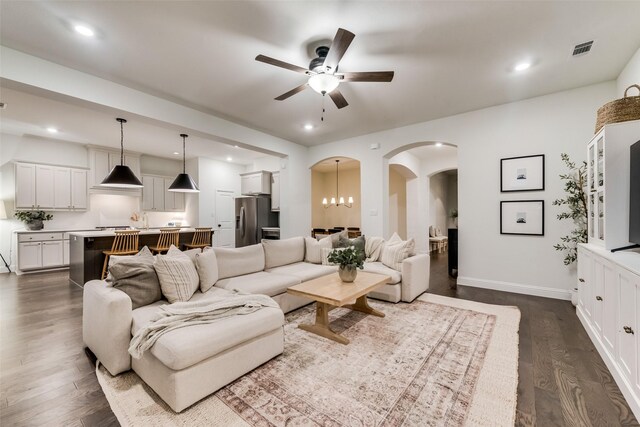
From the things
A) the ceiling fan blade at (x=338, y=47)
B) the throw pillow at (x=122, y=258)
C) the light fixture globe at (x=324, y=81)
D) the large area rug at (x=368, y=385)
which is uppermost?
the ceiling fan blade at (x=338, y=47)

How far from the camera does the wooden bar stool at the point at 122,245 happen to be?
4570 mm

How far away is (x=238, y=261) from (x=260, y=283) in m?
0.54

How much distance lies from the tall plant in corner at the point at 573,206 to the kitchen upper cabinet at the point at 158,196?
8676 mm

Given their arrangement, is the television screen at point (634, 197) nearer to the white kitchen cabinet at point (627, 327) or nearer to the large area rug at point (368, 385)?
the white kitchen cabinet at point (627, 327)

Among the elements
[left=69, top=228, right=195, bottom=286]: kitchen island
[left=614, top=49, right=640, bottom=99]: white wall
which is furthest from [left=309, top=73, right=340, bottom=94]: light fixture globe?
[left=69, top=228, right=195, bottom=286]: kitchen island

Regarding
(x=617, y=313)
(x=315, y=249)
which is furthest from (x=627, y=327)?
(x=315, y=249)

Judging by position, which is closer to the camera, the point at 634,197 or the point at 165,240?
the point at 634,197

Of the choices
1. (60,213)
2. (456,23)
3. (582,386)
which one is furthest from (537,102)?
(60,213)

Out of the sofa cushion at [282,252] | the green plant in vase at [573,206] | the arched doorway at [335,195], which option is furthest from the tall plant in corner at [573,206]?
the arched doorway at [335,195]

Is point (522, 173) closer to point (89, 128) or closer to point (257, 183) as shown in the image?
point (257, 183)

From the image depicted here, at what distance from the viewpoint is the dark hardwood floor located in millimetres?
1621

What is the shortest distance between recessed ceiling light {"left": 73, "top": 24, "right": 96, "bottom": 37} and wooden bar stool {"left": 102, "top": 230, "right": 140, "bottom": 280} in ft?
10.6

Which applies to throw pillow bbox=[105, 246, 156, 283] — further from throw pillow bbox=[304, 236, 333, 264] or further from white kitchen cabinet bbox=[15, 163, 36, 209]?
white kitchen cabinet bbox=[15, 163, 36, 209]

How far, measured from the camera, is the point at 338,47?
218cm
